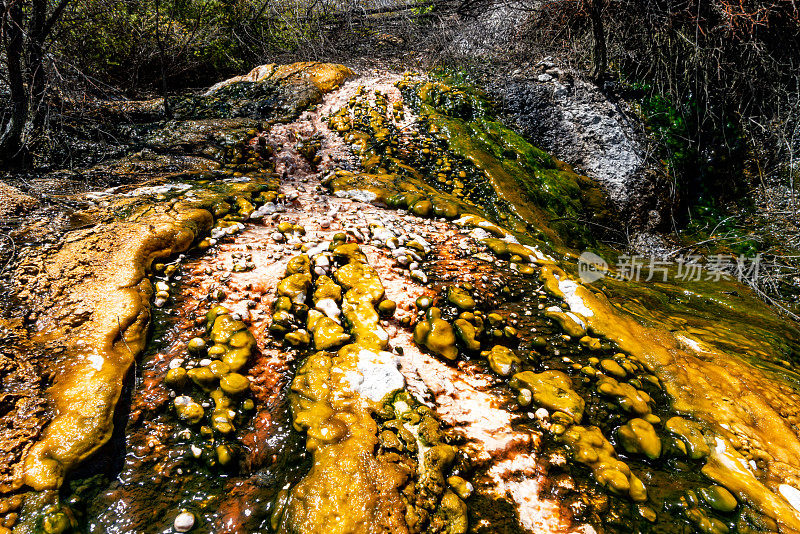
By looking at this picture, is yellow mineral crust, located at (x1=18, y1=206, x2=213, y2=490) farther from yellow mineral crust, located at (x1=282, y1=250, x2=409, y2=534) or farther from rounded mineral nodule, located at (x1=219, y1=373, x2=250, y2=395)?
yellow mineral crust, located at (x1=282, y1=250, x2=409, y2=534)

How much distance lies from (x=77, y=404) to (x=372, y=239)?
90.5 inches

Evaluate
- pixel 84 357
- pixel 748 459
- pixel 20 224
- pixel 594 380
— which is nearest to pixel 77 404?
pixel 84 357

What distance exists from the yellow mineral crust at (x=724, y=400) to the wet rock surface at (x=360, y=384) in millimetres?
15

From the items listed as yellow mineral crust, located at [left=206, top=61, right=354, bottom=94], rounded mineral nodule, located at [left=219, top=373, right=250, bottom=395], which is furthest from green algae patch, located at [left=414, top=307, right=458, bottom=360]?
yellow mineral crust, located at [left=206, top=61, right=354, bottom=94]

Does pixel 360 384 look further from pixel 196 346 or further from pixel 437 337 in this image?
pixel 196 346

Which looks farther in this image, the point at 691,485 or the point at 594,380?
the point at 594,380

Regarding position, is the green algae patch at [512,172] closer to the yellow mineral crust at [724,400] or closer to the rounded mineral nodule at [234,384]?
the yellow mineral crust at [724,400]

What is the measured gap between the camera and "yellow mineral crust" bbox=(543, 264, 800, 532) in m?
1.80

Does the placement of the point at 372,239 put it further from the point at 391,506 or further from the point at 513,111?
the point at 513,111

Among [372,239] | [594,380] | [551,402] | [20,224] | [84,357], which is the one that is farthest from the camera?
[372,239]

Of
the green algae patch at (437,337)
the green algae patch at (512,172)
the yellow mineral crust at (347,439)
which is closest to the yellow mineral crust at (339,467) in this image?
the yellow mineral crust at (347,439)

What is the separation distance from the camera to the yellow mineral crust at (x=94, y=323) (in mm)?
1443

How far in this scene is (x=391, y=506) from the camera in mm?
1438

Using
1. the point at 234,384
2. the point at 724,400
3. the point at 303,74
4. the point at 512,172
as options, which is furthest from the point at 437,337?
the point at 303,74
